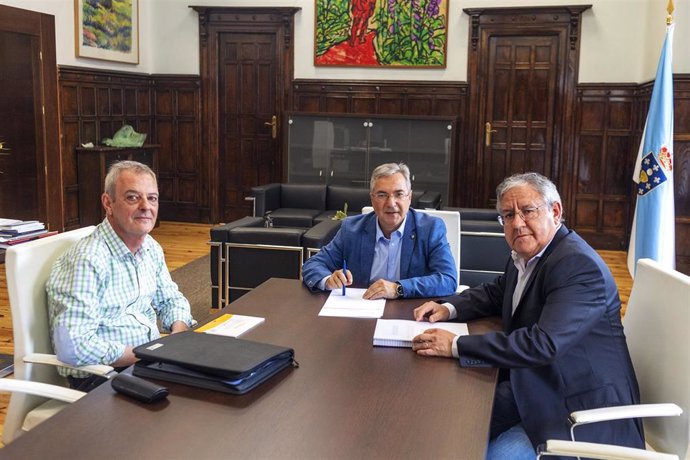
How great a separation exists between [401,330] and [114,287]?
983mm

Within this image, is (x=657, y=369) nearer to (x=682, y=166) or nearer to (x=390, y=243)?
(x=390, y=243)

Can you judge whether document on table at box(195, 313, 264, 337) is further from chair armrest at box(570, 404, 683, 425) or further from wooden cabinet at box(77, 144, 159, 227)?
wooden cabinet at box(77, 144, 159, 227)

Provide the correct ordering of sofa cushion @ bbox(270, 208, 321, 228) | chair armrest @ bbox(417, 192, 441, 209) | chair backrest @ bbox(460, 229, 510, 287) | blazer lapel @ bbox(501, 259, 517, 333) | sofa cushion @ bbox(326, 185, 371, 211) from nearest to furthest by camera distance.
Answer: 1. blazer lapel @ bbox(501, 259, 517, 333)
2. chair backrest @ bbox(460, 229, 510, 287)
3. chair armrest @ bbox(417, 192, 441, 209)
4. sofa cushion @ bbox(270, 208, 321, 228)
5. sofa cushion @ bbox(326, 185, 371, 211)

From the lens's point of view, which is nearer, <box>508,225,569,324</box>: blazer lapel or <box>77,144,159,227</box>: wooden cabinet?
<box>508,225,569,324</box>: blazer lapel

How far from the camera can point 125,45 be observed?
9172mm

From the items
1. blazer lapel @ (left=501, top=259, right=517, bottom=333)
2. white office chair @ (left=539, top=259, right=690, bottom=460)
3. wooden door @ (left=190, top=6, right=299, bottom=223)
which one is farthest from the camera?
wooden door @ (left=190, top=6, right=299, bottom=223)

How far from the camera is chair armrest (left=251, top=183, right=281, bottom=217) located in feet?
26.2

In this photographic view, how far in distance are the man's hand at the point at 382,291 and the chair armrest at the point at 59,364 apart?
39.9 inches

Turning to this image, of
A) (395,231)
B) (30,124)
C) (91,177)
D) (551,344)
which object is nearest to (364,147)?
(91,177)

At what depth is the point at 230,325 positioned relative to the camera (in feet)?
7.69

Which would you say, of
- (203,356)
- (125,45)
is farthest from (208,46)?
(203,356)

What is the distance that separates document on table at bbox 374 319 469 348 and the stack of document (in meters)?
1.61

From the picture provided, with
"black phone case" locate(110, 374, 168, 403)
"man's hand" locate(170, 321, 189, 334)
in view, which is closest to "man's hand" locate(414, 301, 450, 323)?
"man's hand" locate(170, 321, 189, 334)

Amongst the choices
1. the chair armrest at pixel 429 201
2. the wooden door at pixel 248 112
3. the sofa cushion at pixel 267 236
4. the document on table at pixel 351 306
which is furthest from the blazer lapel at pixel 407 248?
the wooden door at pixel 248 112
